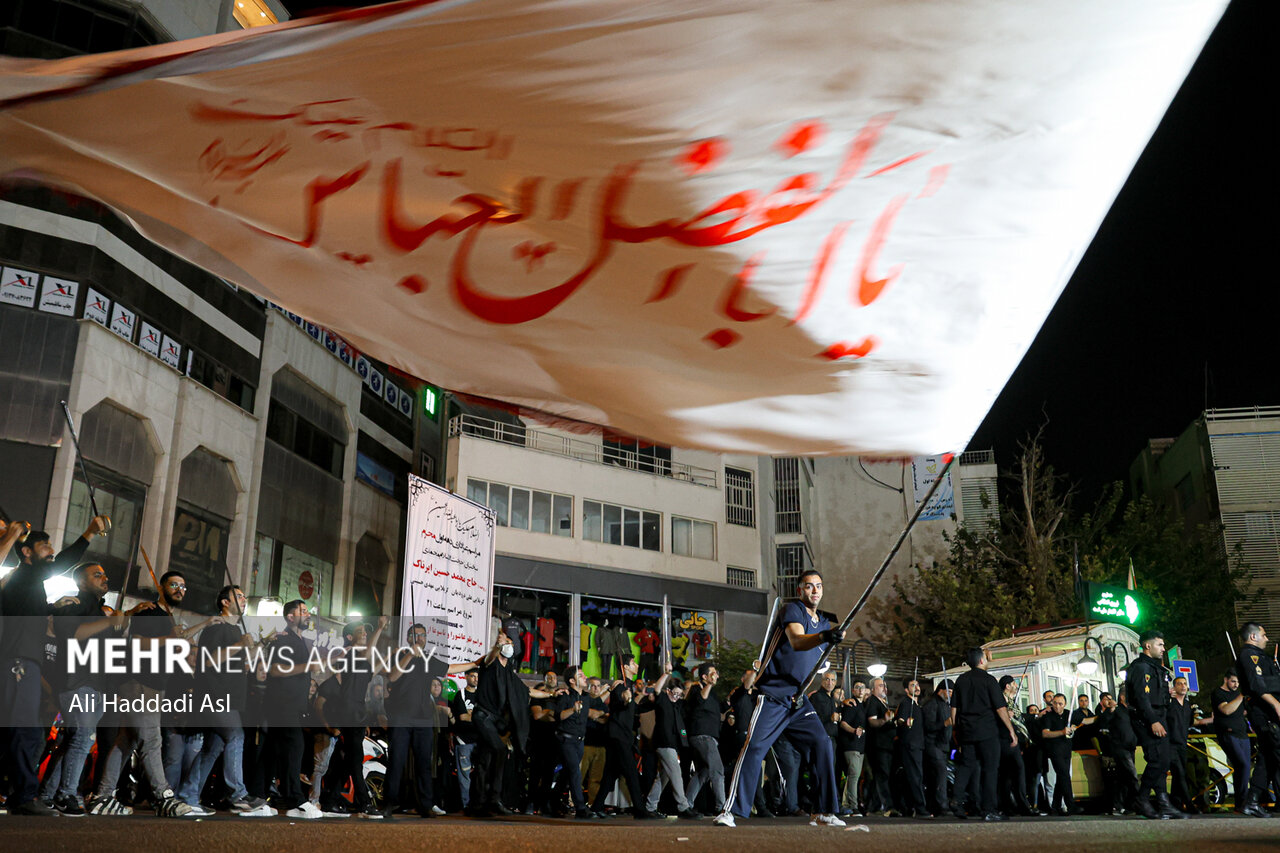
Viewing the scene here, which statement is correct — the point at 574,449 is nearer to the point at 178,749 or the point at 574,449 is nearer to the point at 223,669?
the point at 178,749

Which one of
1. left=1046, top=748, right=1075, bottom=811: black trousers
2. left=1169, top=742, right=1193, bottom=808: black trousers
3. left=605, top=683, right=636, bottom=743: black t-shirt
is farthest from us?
left=1046, top=748, right=1075, bottom=811: black trousers

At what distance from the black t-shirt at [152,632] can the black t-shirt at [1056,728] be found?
12168 mm

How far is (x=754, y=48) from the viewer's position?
137 inches

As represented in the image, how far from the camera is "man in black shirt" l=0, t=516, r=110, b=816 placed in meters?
7.40

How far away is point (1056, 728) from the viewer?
15703 mm

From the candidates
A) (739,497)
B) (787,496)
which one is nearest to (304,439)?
(739,497)

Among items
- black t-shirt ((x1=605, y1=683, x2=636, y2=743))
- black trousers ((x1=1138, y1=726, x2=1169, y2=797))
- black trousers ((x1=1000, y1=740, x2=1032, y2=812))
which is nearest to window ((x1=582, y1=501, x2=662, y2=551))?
black trousers ((x1=1000, y1=740, x2=1032, y2=812))

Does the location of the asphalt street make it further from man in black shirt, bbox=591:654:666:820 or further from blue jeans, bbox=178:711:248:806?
man in black shirt, bbox=591:654:666:820

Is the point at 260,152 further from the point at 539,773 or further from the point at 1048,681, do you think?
the point at 1048,681

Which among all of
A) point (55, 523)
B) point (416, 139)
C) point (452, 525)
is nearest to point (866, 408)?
point (416, 139)

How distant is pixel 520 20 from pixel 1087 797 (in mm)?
17510

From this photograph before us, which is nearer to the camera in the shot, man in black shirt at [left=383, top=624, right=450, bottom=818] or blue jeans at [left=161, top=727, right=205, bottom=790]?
blue jeans at [left=161, top=727, right=205, bottom=790]

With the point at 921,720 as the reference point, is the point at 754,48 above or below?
above

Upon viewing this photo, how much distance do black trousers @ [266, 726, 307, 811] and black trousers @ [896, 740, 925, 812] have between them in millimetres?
8406
